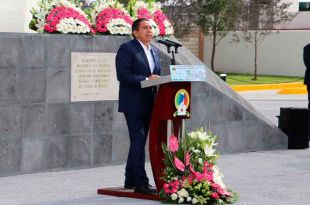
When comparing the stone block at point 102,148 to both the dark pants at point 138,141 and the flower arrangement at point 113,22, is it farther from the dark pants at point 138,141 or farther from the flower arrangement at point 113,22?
the dark pants at point 138,141

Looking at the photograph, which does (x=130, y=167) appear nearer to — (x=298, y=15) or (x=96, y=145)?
(x=96, y=145)

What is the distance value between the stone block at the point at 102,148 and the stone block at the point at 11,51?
1.43m

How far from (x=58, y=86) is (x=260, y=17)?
1377 inches

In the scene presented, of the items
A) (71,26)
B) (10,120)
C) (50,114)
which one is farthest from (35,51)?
(10,120)

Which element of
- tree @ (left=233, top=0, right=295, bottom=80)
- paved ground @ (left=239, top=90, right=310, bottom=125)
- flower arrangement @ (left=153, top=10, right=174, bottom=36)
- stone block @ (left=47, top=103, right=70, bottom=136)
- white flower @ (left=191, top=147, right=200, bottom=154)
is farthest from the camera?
tree @ (left=233, top=0, right=295, bottom=80)

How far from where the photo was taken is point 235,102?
1302 cm

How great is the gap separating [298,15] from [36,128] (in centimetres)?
3941

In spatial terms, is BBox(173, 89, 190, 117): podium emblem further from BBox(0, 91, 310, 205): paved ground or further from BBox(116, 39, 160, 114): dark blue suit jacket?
BBox(0, 91, 310, 205): paved ground

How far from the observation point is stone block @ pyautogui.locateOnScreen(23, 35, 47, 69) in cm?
1084

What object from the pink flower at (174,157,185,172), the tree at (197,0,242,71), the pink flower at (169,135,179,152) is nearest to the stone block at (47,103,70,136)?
the pink flower at (169,135,179,152)

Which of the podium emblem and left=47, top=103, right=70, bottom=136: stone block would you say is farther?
left=47, top=103, right=70, bottom=136: stone block

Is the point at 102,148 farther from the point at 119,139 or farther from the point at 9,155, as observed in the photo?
the point at 9,155

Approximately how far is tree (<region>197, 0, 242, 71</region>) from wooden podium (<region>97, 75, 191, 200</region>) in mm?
34555

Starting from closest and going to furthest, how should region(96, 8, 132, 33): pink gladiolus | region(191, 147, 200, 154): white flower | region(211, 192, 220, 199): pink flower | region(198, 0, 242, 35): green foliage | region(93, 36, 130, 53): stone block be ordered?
1. region(211, 192, 220, 199): pink flower
2. region(191, 147, 200, 154): white flower
3. region(93, 36, 130, 53): stone block
4. region(96, 8, 132, 33): pink gladiolus
5. region(198, 0, 242, 35): green foliage
